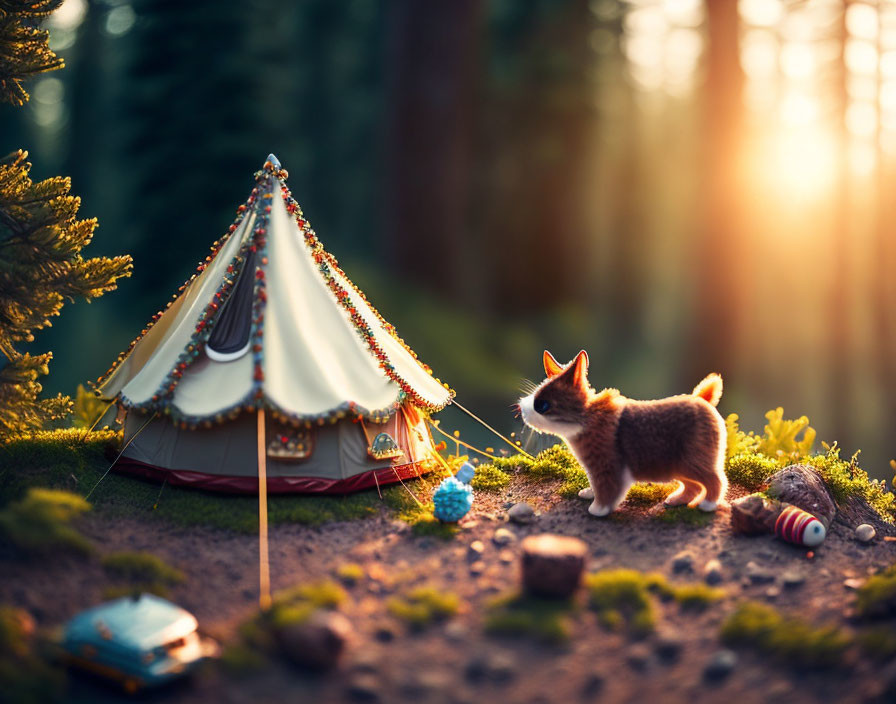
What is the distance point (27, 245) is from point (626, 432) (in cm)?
577

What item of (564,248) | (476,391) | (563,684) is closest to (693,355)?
(476,391)

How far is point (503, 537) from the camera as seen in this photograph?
6.47m

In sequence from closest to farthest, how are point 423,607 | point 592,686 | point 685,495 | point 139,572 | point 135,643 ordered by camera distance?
point 135,643 < point 592,686 < point 423,607 < point 139,572 < point 685,495

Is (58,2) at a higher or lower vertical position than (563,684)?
higher

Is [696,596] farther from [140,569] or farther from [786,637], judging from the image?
[140,569]

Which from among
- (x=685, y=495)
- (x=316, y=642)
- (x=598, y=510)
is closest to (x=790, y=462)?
(x=685, y=495)

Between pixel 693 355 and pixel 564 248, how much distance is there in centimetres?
909

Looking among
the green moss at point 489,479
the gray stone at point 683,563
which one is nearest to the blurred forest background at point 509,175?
the green moss at point 489,479

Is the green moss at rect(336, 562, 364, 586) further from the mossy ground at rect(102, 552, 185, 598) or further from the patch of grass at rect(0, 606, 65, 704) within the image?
the patch of grass at rect(0, 606, 65, 704)

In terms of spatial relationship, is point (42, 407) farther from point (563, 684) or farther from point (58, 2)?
point (563, 684)

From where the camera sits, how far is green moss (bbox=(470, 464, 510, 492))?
800 cm

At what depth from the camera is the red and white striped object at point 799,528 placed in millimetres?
6203

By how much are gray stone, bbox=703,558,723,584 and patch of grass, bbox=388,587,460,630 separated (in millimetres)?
1936

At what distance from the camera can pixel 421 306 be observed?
17547 millimetres
